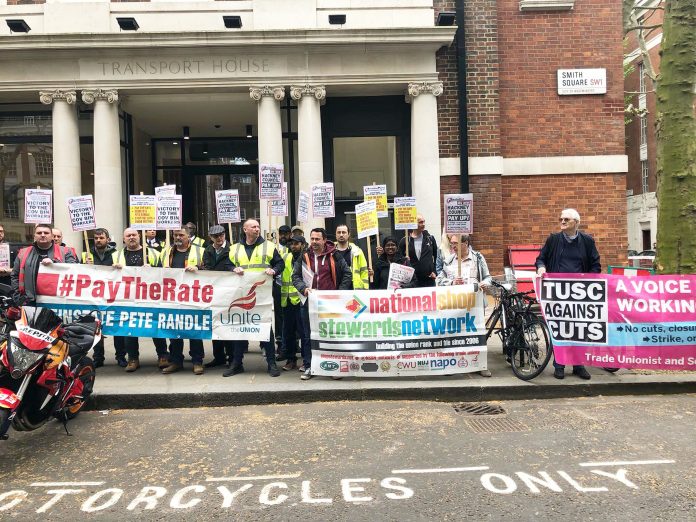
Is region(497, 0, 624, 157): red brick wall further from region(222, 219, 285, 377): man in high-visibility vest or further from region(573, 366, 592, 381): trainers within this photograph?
region(222, 219, 285, 377): man in high-visibility vest

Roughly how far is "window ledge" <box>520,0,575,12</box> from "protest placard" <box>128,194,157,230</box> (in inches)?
387

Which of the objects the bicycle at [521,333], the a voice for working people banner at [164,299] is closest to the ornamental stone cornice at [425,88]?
the bicycle at [521,333]

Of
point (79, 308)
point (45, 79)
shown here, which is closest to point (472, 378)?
point (79, 308)

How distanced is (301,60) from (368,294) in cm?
722

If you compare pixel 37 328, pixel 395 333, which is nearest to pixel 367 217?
pixel 395 333

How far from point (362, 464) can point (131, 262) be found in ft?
14.9

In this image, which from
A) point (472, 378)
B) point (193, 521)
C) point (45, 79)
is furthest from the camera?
point (45, 79)

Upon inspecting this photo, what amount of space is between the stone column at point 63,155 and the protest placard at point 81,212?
5.00 m

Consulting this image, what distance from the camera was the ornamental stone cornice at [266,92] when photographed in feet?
38.9

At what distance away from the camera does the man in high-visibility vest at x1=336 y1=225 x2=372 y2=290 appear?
7.05 metres

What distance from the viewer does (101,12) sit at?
11781 millimetres

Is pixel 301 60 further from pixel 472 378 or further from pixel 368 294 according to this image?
pixel 472 378

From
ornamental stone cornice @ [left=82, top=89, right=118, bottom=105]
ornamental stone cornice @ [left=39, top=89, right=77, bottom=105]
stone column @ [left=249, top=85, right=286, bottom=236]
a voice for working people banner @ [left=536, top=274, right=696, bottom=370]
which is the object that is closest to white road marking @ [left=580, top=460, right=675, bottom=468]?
a voice for working people banner @ [left=536, top=274, right=696, bottom=370]

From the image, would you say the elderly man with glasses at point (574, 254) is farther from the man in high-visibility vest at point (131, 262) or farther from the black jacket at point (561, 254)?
the man in high-visibility vest at point (131, 262)
